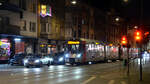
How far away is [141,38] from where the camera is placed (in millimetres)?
17406

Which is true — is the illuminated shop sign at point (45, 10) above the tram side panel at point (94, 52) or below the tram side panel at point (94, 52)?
above

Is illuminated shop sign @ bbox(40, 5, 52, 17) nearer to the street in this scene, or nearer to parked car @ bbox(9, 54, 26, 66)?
parked car @ bbox(9, 54, 26, 66)

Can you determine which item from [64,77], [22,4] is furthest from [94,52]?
[64,77]

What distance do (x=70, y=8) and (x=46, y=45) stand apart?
1217 cm

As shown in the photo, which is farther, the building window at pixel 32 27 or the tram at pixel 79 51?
the building window at pixel 32 27

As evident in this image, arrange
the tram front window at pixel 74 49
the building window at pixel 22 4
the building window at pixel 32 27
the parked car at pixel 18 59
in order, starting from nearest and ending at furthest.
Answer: the parked car at pixel 18 59 → the tram front window at pixel 74 49 → the building window at pixel 22 4 → the building window at pixel 32 27

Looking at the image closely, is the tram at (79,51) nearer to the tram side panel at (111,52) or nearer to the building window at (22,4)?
the tram side panel at (111,52)

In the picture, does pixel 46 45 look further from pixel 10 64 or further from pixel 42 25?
pixel 10 64

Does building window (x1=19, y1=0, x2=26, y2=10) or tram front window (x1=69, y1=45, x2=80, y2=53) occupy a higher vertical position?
building window (x1=19, y1=0, x2=26, y2=10)

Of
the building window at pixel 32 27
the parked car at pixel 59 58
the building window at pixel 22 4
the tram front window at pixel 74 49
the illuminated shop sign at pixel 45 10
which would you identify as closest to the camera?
the tram front window at pixel 74 49

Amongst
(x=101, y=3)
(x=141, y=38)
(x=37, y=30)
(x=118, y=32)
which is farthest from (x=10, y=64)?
(x=118, y=32)

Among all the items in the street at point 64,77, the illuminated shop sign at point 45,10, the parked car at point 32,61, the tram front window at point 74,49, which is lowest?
the street at point 64,77

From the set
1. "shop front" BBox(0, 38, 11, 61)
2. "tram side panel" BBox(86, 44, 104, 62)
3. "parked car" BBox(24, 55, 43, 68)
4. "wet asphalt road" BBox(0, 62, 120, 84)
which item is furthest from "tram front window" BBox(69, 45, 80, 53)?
"wet asphalt road" BBox(0, 62, 120, 84)

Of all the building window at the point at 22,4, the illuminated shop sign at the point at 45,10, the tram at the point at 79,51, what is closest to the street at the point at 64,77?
the tram at the point at 79,51
